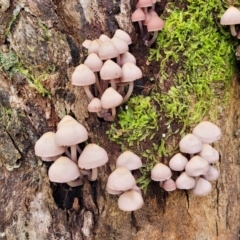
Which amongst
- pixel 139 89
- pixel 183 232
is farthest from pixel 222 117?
pixel 183 232

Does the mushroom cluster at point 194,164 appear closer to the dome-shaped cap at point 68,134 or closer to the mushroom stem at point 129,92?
the mushroom stem at point 129,92

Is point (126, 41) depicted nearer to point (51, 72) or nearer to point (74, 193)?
point (51, 72)

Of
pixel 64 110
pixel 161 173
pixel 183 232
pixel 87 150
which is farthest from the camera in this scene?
pixel 183 232

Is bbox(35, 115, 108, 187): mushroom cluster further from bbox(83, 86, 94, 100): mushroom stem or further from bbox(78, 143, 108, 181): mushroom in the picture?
bbox(83, 86, 94, 100): mushroom stem

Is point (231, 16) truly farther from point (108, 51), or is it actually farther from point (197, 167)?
point (197, 167)

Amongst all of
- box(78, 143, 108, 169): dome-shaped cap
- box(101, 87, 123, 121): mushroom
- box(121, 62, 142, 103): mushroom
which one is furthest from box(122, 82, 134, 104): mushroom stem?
box(78, 143, 108, 169): dome-shaped cap

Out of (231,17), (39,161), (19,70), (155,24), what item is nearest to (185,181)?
(39,161)

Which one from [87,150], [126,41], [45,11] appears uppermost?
[45,11]
